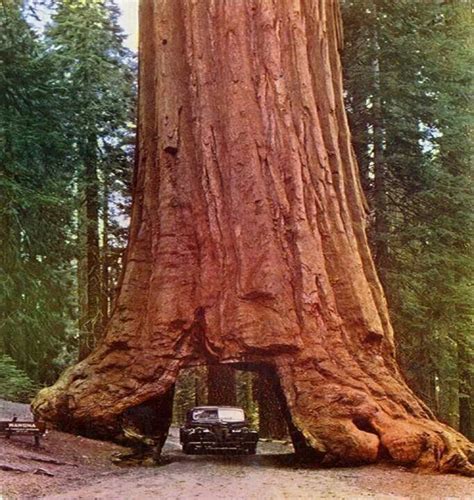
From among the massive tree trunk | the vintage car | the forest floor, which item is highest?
the massive tree trunk

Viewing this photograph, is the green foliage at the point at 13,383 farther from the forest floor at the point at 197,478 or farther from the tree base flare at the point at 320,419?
the forest floor at the point at 197,478

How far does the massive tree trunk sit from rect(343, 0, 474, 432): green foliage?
0.64 meters

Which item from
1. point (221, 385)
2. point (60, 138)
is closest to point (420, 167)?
point (221, 385)

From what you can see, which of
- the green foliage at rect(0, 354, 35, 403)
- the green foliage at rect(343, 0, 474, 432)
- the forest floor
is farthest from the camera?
the green foliage at rect(343, 0, 474, 432)

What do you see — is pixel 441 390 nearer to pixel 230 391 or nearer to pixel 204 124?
pixel 230 391

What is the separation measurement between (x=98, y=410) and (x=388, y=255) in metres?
2.65

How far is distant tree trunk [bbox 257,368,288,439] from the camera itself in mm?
4105

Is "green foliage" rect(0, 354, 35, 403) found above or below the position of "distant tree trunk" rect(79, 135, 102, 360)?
below

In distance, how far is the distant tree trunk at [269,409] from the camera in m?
4.11

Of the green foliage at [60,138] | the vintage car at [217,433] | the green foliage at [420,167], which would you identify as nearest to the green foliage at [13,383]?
the green foliage at [60,138]

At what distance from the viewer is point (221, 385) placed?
416 centimetres

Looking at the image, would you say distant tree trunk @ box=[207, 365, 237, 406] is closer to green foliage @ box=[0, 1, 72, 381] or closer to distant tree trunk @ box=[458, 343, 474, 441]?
green foliage @ box=[0, 1, 72, 381]

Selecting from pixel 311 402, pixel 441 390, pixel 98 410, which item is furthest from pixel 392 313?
pixel 98 410

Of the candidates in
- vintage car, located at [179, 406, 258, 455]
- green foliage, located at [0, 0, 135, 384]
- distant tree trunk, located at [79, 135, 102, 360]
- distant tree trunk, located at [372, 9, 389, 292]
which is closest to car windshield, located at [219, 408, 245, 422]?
vintage car, located at [179, 406, 258, 455]
